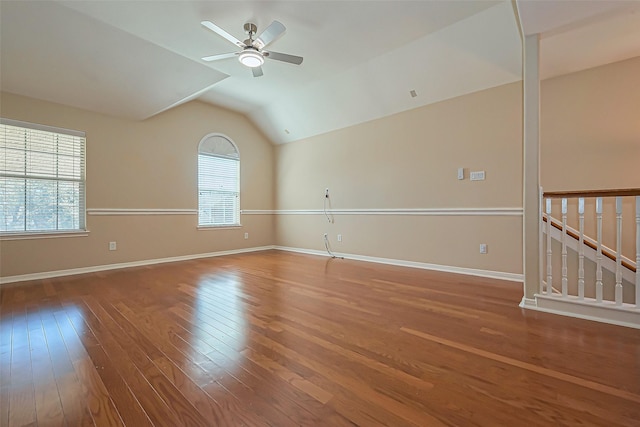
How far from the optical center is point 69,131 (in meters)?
3.90

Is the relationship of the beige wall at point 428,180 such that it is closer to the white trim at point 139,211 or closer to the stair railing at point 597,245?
the stair railing at point 597,245

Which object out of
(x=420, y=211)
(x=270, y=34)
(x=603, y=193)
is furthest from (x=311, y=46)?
(x=603, y=193)

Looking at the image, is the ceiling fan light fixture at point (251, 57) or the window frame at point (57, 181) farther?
the window frame at point (57, 181)

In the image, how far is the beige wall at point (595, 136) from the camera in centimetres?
301

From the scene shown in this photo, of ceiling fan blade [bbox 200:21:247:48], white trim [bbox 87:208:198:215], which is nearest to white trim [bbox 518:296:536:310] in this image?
ceiling fan blade [bbox 200:21:247:48]

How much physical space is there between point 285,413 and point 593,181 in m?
4.06

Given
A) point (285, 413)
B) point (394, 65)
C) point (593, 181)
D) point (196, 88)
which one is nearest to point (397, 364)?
point (285, 413)

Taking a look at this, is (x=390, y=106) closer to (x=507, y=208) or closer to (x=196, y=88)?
(x=507, y=208)

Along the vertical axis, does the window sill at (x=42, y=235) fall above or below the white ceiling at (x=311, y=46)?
below

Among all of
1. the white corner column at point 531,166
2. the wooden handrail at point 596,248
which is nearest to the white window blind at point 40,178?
the white corner column at point 531,166

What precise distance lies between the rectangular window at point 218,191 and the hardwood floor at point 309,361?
2680 mm

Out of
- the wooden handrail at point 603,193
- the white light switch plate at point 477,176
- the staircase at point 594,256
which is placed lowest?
the staircase at point 594,256

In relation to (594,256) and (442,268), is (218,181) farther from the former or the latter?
(594,256)

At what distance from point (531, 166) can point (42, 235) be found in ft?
18.9
